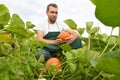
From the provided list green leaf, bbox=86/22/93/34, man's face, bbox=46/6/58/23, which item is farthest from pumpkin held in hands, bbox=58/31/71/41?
man's face, bbox=46/6/58/23

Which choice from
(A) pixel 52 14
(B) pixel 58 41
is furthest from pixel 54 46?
(A) pixel 52 14

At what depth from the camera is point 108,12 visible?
53 centimetres

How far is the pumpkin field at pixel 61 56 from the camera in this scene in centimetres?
53

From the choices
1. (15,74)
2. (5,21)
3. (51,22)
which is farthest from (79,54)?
(51,22)

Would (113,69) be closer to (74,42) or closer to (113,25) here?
(113,25)

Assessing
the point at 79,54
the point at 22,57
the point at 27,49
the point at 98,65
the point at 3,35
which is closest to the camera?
the point at 98,65

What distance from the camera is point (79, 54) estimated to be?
183 cm

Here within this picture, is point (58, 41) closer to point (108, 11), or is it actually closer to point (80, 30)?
point (80, 30)

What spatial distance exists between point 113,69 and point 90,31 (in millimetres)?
1747

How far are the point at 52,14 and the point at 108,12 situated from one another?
2581 millimetres

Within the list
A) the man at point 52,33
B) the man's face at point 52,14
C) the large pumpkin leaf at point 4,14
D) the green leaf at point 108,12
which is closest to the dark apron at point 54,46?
the man at point 52,33

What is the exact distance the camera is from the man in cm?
231

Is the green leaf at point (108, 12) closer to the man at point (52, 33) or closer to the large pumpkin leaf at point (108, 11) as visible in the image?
the large pumpkin leaf at point (108, 11)

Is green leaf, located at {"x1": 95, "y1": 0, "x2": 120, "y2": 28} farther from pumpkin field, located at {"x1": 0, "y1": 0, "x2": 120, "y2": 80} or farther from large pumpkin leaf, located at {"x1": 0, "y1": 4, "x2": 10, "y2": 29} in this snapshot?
large pumpkin leaf, located at {"x1": 0, "y1": 4, "x2": 10, "y2": 29}
